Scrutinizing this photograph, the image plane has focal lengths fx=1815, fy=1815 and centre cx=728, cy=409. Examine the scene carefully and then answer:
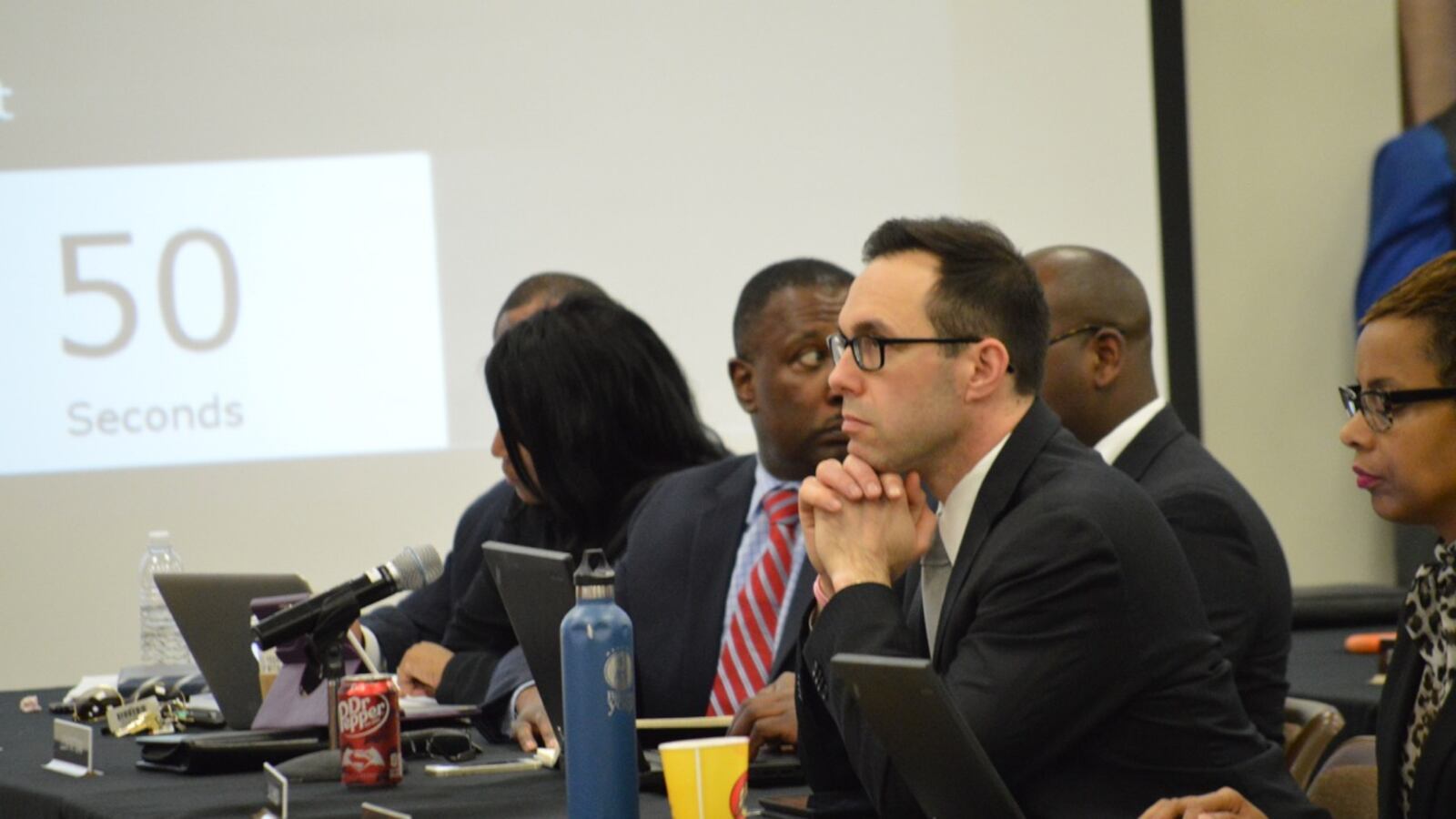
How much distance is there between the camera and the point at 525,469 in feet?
10.7

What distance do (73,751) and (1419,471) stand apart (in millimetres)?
1861

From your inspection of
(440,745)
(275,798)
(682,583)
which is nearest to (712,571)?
(682,583)

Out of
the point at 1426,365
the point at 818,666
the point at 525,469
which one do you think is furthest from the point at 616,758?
the point at 525,469

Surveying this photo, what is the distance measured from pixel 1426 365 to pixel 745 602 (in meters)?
1.34

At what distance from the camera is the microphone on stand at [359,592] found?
7.94 feet

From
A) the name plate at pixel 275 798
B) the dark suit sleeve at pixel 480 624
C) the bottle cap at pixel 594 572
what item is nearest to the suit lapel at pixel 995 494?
the bottle cap at pixel 594 572

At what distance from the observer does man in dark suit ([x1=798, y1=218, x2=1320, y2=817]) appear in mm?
1957

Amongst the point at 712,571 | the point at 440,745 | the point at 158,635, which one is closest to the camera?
the point at 440,745

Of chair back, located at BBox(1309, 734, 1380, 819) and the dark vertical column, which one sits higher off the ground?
the dark vertical column

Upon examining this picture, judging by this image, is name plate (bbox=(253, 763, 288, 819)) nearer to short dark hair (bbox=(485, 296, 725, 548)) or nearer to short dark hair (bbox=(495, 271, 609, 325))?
short dark hair (bbox=(485, 296, 725, 548))

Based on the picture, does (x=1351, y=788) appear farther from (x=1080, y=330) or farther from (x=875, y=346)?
(x=1080, y=330)

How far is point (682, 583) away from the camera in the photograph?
306cm

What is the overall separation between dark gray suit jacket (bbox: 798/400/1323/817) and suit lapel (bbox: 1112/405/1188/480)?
0.99 m

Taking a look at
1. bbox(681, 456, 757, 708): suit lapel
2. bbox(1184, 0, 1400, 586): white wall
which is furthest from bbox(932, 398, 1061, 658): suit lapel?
bbox(1184, 0, 1400, 586): white wall
